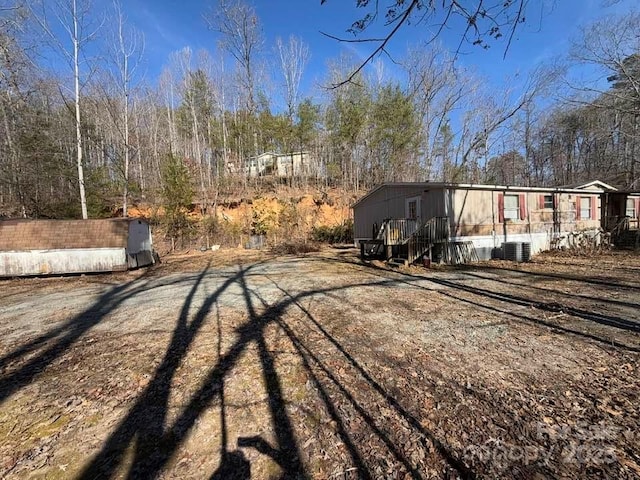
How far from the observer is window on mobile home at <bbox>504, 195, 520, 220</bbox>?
12.4 meters

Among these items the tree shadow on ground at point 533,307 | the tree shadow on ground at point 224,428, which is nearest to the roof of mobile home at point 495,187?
the tree shadow on ground at point 533,307

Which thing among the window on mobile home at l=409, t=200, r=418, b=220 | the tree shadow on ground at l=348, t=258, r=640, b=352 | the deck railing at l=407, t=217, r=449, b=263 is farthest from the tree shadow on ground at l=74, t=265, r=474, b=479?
the window on mobile home at l=409, t=200, r=418, b=220

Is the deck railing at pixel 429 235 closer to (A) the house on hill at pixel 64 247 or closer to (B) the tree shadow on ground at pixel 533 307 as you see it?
(B) the tree shadow on ground at pixel 533 307

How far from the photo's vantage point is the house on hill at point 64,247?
10.1 meters

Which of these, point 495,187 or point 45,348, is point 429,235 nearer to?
point 495,187

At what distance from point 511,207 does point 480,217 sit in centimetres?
197

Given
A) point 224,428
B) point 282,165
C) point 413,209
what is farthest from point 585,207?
point 282,165

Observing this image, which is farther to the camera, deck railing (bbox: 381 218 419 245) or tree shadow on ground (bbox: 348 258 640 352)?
deck railing (bbox: 381 218 419 245)

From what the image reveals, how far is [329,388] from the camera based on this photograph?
2.92m

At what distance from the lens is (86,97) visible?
17.9m

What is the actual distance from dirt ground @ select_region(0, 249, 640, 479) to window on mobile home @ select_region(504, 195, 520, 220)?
6.60 m

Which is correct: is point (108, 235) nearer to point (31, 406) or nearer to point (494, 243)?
point (31, 406)

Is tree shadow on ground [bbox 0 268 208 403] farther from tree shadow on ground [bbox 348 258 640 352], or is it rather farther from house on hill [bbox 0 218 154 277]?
tree shadow on ground [bbox 348 258 640 352]

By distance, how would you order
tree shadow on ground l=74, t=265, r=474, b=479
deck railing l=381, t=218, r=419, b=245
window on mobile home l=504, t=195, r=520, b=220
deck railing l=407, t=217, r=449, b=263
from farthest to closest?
window on mobile home l=504, t=195, r=520, b=220 < deck railing l=381, t=218, r=419, b=245 < deck railing l=407, t=217, r=449, b=263 < tree shadow on ground l=74, t=265, r=474, b=479
